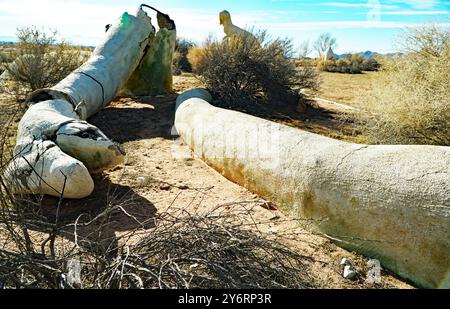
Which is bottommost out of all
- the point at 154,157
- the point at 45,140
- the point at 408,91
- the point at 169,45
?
the point at 154,157

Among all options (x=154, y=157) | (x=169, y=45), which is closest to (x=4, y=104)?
(x=169, y=45)

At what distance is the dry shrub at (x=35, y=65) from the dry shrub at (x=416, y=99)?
720cm

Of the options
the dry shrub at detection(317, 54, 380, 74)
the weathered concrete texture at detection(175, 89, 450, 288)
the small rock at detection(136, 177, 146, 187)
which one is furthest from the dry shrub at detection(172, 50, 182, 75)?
the weathered concrete texture at detection(175, 89, 450, 288)

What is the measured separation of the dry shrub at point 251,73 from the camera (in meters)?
8.66

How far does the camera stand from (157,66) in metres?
9.91

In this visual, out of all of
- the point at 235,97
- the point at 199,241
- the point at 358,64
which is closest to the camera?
the point at 199,241

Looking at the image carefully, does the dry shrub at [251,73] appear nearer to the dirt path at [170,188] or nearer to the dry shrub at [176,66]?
the dirt path at [170,188]

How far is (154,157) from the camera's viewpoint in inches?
238

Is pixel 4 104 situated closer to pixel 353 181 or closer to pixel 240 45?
pixel 240 45

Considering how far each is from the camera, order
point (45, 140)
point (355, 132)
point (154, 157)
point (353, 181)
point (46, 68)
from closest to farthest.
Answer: point (353, 181), point (45, 140), point (154, 157), point (355, 132), point (46, 68)

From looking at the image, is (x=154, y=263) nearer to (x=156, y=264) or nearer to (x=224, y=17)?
(x=156, y=264)

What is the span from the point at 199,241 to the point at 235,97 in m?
6.18

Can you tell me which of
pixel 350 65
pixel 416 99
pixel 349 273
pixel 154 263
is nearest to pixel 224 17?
pixel 416 99
